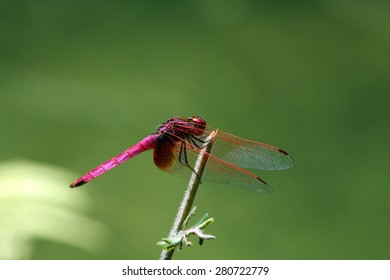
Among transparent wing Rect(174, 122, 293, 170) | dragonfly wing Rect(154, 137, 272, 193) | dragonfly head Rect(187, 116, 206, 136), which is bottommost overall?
dragonfly wing Rect(154, 137, 272, 193)

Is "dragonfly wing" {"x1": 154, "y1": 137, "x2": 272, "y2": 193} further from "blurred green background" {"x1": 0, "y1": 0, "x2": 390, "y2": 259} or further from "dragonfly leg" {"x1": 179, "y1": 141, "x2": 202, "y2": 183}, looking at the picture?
"blurred green background" {"x1": 0, "y1": 0, "x2": 390, "y2": 259}

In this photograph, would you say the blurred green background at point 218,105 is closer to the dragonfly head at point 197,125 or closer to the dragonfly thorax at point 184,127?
the dragonfly thorax at point 184,127

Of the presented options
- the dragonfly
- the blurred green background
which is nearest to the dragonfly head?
the dragonfly

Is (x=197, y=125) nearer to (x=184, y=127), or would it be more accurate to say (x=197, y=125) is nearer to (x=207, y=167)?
(x=184, y=127)

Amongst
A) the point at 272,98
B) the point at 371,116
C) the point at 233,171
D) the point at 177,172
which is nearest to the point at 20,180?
the point at 177,172

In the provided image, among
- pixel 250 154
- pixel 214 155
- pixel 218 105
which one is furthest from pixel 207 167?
pixel 218 105

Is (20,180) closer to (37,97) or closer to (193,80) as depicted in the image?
(37,97)
